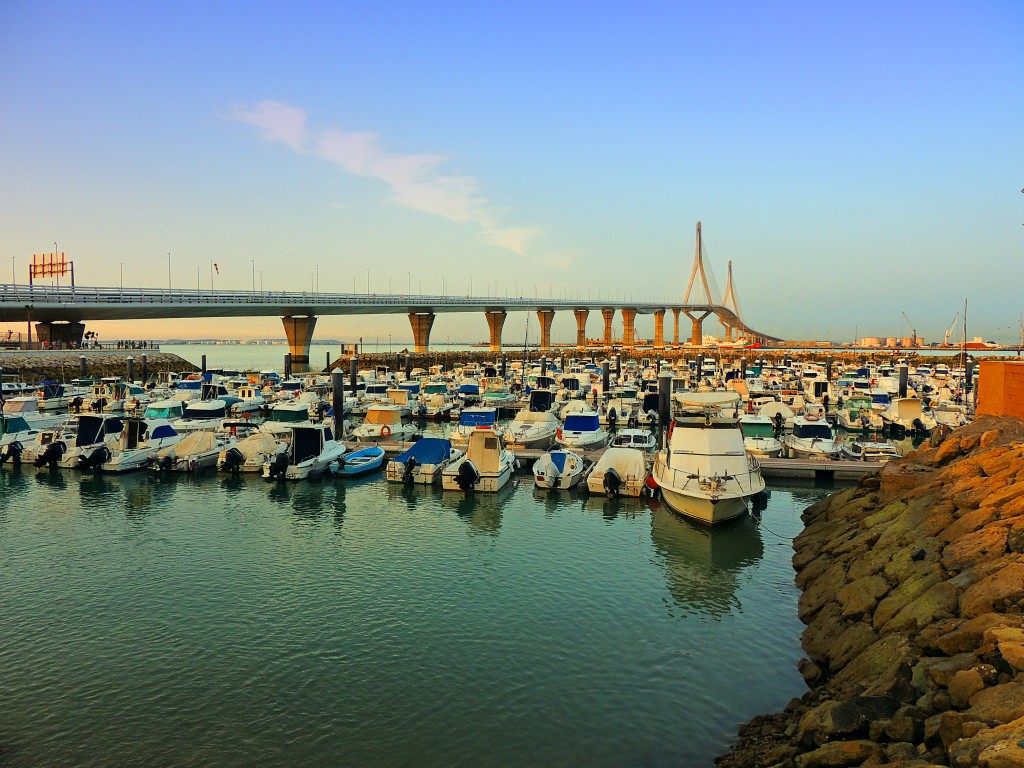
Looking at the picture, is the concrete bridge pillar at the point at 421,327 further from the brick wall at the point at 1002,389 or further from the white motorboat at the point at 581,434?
the brick wall at the point at 1002,389

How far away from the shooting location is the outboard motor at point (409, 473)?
102 feet

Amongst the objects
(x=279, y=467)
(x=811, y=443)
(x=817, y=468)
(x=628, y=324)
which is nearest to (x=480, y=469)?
(x=279, y=467)

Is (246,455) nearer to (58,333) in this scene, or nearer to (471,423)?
(471,423)

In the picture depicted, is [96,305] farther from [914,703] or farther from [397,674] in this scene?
[914,703]

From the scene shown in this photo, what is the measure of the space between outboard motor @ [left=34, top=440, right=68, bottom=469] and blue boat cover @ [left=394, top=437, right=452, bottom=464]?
16808 millimetres

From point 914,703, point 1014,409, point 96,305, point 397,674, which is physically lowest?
point 397,674

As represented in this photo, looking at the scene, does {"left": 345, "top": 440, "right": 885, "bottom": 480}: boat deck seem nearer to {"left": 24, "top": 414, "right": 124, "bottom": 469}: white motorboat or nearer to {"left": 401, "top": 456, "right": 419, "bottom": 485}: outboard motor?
{"left": 401, "top": 456, "right": 419, "bottom": 485}: outboard motor

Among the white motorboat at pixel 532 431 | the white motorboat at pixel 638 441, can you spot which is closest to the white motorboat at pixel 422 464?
the white motorboat at pixel 532 431

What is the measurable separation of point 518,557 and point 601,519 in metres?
5.42

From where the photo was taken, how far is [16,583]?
18.6m

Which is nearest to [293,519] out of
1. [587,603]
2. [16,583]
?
[16,583]

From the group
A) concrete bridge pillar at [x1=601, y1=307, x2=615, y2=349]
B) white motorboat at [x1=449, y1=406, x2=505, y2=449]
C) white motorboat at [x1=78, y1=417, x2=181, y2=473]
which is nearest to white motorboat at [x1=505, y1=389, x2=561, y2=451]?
white motorboat at [x1=449, y1=406, x2=505, y2=449]

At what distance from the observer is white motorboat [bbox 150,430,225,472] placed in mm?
33500

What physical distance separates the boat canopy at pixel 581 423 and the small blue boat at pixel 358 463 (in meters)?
10.3
